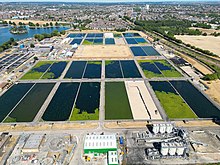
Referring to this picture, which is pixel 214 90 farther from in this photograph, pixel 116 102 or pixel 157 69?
pixel 116 102

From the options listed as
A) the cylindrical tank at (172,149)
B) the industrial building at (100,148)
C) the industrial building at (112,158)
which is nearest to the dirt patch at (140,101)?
the cylindrical tank at (172,149)

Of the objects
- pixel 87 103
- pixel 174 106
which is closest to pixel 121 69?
pixel 87 103

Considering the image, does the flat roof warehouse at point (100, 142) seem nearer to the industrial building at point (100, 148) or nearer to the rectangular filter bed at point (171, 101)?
the industrial building at point (100, 148)

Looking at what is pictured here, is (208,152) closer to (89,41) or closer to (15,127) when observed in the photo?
(15,127)

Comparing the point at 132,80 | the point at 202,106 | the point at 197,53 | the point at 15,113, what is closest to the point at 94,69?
the point at 132,80

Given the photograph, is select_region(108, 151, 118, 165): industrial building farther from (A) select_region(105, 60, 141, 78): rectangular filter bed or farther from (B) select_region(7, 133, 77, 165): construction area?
(A) select_region(105, 60, 141, 78): rectangular filter bed

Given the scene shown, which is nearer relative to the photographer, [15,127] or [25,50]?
[15,127]
